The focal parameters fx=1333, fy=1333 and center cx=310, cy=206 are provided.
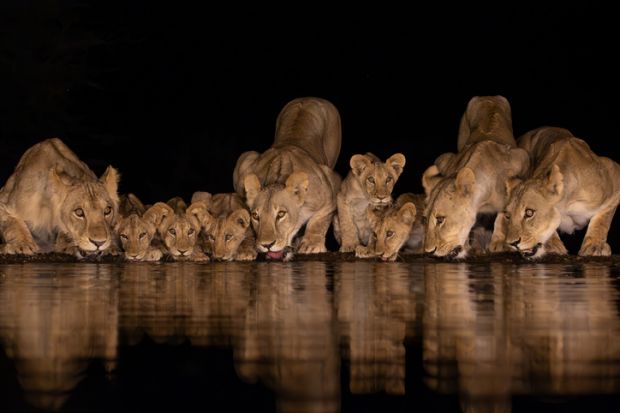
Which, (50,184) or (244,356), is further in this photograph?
(50,184)

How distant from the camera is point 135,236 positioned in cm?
1191

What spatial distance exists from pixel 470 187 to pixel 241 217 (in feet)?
6.73

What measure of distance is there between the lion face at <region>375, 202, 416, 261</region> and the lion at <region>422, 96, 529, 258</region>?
0.87 feet

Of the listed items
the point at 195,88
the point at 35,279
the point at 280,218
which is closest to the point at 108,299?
the point at 35,279

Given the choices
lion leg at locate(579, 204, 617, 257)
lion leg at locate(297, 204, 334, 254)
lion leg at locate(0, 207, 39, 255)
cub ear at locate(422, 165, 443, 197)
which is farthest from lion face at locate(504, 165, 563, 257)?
lion leg at locate(0, 207, 39, 255)

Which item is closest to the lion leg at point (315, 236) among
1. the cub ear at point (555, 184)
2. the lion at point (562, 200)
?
the lion at point (562, 200)

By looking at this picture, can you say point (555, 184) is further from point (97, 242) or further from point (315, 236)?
point (97, 242)

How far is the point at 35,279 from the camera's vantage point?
9141 mm

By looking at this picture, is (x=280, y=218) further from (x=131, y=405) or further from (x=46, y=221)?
(x=131, y=405)

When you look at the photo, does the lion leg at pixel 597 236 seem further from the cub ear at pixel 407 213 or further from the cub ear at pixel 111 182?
the cub ear at pixel 111 182

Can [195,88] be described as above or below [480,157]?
above

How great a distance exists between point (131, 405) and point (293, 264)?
7.69 meters

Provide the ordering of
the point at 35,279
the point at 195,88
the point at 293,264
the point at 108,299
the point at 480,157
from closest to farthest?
the point at 108,299 → the point at 35,279 → the point at 293,264 → the point at 480,157 → the point at 195,88

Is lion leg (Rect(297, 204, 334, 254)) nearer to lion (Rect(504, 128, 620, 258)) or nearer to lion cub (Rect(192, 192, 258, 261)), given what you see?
lion cub (Rect(192, 192, 258, 261))
